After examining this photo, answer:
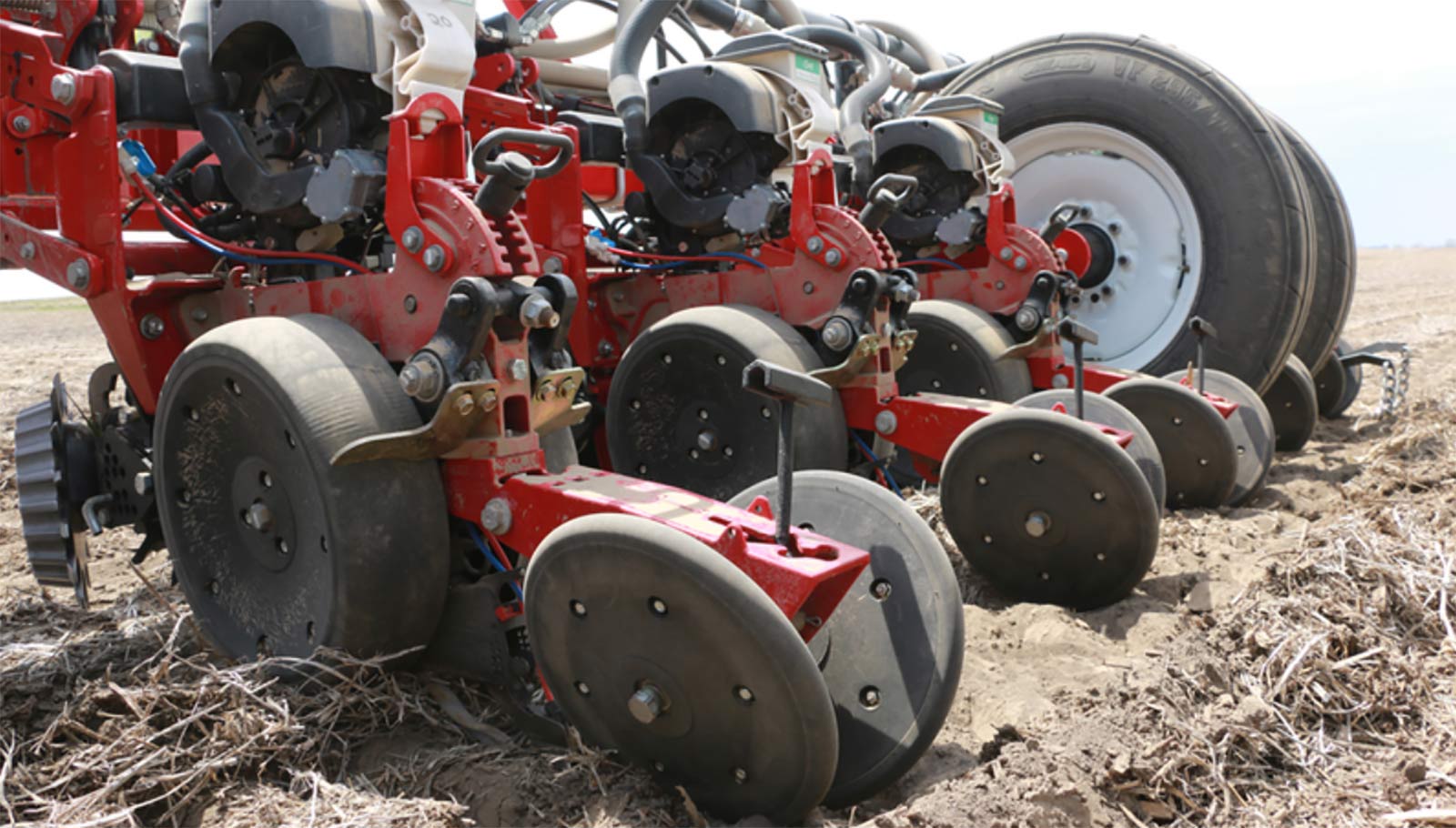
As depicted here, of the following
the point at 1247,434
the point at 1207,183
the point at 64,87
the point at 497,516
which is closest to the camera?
the point at 497,516

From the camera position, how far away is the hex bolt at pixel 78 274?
3.46 metres

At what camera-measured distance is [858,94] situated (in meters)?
6.93

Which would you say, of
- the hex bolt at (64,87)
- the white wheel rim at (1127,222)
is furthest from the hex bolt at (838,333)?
the white wheel rim at (1127,222)

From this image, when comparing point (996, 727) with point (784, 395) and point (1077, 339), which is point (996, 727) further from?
point (1077, 339)

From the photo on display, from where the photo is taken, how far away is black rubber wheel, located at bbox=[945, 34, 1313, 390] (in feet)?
20.4

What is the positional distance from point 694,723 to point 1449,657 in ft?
7.21

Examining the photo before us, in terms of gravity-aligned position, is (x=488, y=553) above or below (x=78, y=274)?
below

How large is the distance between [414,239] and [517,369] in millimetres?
433

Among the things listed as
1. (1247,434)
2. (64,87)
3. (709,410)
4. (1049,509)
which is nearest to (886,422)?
(709,410)

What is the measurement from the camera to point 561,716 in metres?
2.74

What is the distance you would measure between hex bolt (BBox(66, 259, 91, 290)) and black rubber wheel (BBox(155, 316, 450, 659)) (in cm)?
61

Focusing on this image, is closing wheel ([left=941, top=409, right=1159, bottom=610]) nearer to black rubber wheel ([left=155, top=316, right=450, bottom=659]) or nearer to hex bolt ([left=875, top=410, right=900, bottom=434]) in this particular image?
hex bolt ([left=875, top=410, right=900, bottom=434])

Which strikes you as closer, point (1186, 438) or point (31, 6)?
point (31, 6)

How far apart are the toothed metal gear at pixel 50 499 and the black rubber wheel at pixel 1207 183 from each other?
538 centimetres
